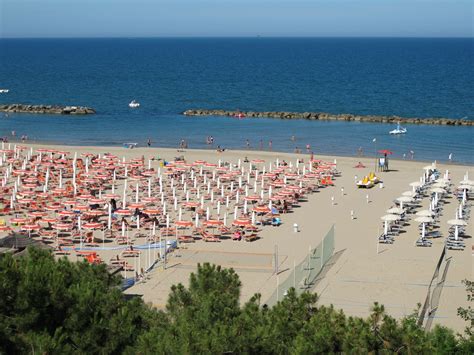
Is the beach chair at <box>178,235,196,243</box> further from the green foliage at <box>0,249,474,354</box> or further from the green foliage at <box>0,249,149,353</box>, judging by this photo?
the green foliage at <box>0,249,149,353</box>

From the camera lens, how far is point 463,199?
32.1 meters

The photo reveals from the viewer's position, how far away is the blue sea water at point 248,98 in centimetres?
5434

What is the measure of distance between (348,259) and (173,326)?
42.8 feet

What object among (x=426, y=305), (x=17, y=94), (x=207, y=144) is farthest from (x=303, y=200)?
(x=17, y=94)

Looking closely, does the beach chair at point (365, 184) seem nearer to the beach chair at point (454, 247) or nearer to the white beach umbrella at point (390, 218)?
the white beach umbrella at point (390, 218)

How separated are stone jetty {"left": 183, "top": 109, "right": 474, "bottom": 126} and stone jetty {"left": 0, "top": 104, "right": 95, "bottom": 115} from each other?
8.89m

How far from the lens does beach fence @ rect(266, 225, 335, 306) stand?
2066 centimetres

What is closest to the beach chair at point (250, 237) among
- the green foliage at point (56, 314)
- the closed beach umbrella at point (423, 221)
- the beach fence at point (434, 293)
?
the closed beach umbrella at point (423, 221)

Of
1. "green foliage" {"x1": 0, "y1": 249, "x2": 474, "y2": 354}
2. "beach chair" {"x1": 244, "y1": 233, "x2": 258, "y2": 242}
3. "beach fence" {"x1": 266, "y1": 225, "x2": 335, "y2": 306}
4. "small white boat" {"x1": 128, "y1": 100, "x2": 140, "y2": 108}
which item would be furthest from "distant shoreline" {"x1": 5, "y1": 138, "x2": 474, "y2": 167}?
"green foliage" {"x1": 0, "y1": 249, "x2": 474, "y2": 354}

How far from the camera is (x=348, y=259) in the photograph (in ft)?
80.7

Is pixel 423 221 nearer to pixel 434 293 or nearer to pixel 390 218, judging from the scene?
pixel 390 218

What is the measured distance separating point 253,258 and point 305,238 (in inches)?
116

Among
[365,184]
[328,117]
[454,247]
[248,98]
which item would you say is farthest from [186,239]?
[248,98]

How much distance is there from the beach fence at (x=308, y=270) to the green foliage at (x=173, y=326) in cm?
643
